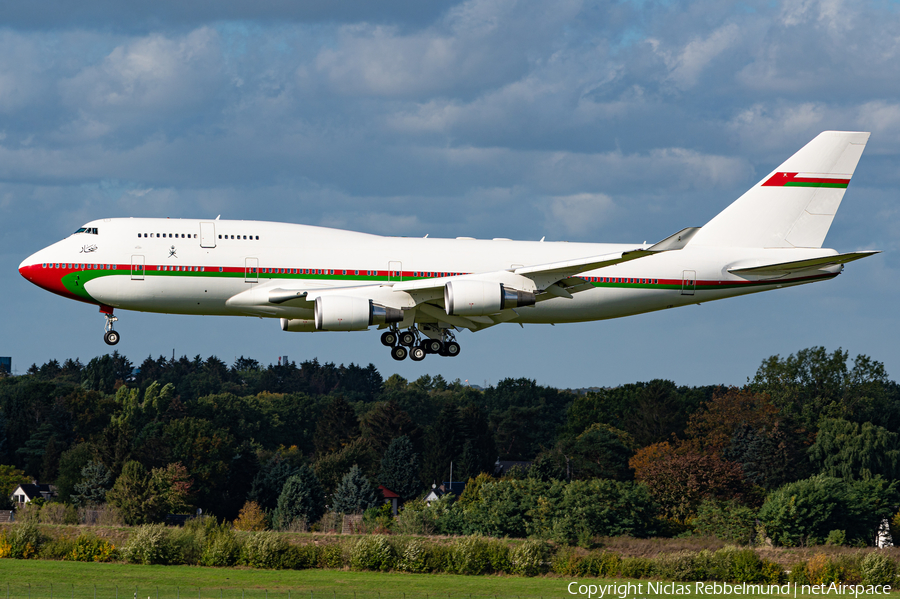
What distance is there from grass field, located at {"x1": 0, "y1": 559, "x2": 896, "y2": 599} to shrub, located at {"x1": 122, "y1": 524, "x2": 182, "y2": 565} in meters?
0.88

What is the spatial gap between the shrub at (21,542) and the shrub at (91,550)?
2544 millimetres

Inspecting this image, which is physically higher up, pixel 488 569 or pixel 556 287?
pixel 556 287

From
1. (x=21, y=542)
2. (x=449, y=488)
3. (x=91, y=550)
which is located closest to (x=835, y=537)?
(x=91, y=550)

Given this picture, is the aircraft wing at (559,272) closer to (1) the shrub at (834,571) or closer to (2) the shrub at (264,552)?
Result: (2) the shrub at (264,552)

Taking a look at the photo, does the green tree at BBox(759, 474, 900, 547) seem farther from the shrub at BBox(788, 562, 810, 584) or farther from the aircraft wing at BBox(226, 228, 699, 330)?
the aircraft wing at BBox(226, 228, 699, 330)

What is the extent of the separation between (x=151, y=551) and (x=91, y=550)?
4.74 metres

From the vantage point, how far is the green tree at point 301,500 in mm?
125875

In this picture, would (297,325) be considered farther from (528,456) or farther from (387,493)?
(528,456)

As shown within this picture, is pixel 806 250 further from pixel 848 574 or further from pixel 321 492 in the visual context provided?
pixel 321 492

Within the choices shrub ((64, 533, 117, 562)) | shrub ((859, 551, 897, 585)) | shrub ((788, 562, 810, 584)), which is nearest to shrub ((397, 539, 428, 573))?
shrub ((64, 533, 117, 562))

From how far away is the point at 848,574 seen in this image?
2731 inches

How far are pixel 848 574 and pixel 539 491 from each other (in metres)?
30.5

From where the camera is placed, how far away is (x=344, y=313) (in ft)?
159

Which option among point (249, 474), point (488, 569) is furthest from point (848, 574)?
point (249, 474)
